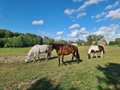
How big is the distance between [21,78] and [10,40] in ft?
217

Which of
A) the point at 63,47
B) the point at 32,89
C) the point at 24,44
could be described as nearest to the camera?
the point at 32,89

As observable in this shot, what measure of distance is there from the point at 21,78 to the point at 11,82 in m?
0.77

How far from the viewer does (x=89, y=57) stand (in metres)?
17.5

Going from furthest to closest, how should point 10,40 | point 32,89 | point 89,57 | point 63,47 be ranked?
point 10,40, point 89,57, point 63,47, point 32,89

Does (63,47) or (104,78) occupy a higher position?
(63,47)

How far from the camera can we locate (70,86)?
740 cm

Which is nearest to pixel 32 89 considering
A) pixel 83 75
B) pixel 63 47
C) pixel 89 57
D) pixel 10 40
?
pixel 83 75

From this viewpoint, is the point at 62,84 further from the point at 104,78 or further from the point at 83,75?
the point at 104,78

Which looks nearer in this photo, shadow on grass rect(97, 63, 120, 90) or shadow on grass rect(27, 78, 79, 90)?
shadow on grass rect(97, 63, 120, 90)

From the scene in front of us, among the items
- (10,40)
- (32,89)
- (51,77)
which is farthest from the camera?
(10,40)

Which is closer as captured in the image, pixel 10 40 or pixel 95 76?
pixel 95 76

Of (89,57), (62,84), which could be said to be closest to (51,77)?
(62,84)

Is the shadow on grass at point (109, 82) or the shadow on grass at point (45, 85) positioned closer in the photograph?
the shadow on grass at point (109, 82)

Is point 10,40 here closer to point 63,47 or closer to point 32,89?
point 63,47
